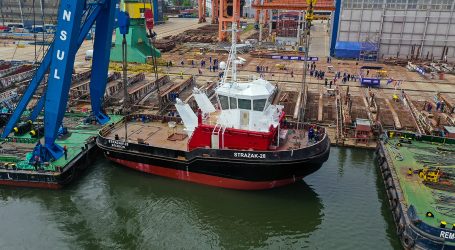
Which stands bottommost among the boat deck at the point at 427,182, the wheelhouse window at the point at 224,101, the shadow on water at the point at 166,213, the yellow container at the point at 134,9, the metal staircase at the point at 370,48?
the shadow on water at the point at 166,213

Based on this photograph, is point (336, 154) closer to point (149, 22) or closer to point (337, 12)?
point (149, 22)

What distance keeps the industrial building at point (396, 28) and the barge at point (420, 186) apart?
29351mm

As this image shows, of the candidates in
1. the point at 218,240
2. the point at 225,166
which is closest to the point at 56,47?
the point at 225,166

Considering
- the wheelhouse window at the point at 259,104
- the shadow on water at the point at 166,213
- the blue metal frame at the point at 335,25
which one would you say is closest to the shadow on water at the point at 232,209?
the shadow on water at the point at 166,213

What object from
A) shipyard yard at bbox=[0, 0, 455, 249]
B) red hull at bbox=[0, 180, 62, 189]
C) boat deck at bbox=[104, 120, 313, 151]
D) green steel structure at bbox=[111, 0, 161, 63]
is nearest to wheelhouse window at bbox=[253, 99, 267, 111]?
shipyard yard at bbox=[0, 0, 455, 249]

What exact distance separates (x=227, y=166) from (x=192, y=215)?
2673 millimetres

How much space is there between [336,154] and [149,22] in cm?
1529

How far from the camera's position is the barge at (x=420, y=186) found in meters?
11.6

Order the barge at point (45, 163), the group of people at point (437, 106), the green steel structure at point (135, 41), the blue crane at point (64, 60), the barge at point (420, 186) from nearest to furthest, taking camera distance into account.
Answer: the barge at point (420, 186) → the blue crane at point (64, 60) → the barge at point (45, 163) → the group of people at point (437, 106) → the green steel structure at point (135, 41)

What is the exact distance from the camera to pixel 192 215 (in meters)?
15.0

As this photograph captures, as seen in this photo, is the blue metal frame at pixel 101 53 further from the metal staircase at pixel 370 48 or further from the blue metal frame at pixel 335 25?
the metal staircase at pixel 370 48

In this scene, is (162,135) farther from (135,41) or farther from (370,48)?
(370,48)

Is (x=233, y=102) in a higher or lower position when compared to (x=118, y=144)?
higher

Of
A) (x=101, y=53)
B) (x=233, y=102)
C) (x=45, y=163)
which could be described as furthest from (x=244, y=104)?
(x=45, y=163)
